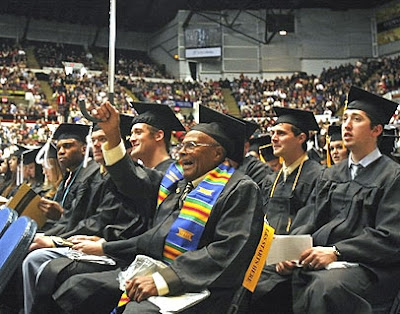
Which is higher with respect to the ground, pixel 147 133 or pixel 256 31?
pixel 256 31

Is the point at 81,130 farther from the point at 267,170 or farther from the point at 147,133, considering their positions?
the point at 267,170

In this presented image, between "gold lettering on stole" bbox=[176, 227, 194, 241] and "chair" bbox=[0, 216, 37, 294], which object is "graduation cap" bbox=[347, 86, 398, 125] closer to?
"gold lettering on stole" bbox=[176, 227, 194, 241]

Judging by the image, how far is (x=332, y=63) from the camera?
1200 inches

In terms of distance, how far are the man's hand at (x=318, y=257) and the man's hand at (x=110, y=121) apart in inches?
52.7

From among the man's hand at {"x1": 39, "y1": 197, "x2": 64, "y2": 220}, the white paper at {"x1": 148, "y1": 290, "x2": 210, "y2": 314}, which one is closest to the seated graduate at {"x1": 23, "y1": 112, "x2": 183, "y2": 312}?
the man's hand at {"x1": 39, "y1": 197, "x2": 64, "y2": 220}

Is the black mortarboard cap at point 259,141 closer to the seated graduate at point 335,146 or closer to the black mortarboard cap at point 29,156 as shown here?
the seated graduate at point 335,146

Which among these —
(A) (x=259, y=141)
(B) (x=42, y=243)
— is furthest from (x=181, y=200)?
(A) (x=259, y=141)

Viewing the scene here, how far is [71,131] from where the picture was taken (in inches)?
200

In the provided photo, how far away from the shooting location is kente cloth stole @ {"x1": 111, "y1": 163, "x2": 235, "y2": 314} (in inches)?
111

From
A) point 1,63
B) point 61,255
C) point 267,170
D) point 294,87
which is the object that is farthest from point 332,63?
point 61,255

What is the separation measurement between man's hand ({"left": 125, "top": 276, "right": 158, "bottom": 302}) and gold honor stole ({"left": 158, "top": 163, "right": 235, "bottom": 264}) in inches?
12.3

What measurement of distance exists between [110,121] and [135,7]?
28230 mm

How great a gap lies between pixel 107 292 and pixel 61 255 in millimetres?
536

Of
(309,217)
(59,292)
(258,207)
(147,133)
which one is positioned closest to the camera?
(258,207)
